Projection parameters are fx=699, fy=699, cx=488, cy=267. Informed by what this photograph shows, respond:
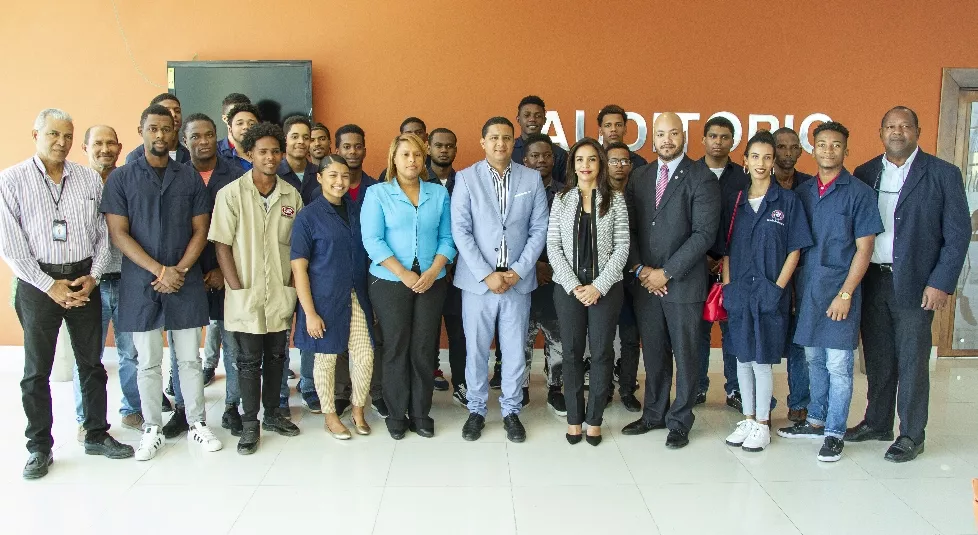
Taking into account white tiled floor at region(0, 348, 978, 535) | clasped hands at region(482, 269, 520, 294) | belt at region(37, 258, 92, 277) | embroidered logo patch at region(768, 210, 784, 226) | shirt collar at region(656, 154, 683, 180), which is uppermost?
shirt collar at region(656, 154, 683, 180)

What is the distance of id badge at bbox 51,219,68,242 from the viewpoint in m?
3.31

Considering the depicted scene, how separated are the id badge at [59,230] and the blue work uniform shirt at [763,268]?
132 inches

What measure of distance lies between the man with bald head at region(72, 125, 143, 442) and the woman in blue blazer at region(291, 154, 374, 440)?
3.18ft

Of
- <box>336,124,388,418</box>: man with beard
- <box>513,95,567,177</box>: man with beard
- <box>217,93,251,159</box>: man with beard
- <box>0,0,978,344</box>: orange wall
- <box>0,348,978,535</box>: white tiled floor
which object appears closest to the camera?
<box>0,348,978,535</box>: white tiled floor

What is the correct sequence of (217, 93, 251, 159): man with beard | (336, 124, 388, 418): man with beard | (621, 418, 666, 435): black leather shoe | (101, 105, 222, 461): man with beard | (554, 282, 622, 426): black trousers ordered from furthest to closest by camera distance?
(217, 93, 251, 159): man with beard, (336, 124, 388, 418): man with beard, (621, 418, 666, 435): black leather shoe, (554, 282, 622, 426): black trousers, (101, 105, 222, 461): man with beard

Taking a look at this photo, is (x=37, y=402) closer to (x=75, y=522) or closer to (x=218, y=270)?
(x=75, y=522)

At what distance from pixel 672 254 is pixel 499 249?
0.91 metres

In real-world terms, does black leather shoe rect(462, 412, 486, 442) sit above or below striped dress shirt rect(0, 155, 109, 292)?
below

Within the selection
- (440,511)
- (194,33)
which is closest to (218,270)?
(440,511)

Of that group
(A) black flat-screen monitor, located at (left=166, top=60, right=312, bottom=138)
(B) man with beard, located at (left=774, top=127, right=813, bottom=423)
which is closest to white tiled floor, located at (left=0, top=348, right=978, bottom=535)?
(B) man with beard, located at (left=774, top=127, right=813, bottom=423)

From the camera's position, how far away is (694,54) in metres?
5.21

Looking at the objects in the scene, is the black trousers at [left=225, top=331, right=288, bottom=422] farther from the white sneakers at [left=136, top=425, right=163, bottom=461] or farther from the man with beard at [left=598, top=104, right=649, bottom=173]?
the man with beard at [left=598, top=104, right=649, bottom=173]

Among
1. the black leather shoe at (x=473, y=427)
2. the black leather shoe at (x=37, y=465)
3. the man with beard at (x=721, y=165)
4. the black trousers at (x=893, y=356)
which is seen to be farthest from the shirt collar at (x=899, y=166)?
the black leather shoe at (x=37, y=465)

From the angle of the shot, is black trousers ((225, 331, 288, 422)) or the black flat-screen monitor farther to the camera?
the black flat-screen monitor
